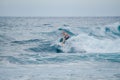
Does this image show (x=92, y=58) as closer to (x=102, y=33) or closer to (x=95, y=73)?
(x=95, y=73)

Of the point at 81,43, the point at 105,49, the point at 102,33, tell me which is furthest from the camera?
the point at 102,33

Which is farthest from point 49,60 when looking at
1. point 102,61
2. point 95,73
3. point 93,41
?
point 93,41

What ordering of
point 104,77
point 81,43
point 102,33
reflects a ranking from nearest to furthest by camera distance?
point 104,77 < point 81,43 < point 102,33

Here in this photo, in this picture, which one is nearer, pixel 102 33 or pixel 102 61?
pixel 102 61

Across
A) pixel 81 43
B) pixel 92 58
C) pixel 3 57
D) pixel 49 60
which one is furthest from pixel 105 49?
pixel 3 57

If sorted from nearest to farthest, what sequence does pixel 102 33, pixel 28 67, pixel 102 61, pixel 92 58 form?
pixel 28 67
pixel 102 61
pixel 92 58
pixel 102 33

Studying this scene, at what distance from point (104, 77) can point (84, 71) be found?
0.77m

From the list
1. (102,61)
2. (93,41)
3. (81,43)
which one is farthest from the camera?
(93,41)

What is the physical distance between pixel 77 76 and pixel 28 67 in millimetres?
1801

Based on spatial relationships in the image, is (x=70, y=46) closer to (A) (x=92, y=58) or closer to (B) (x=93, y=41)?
(B) (x=93, y=41)

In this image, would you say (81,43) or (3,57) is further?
(81,43)

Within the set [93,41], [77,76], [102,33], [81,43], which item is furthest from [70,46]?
[102,33]

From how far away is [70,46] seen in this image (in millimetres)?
11688

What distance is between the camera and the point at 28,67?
7.13 m
